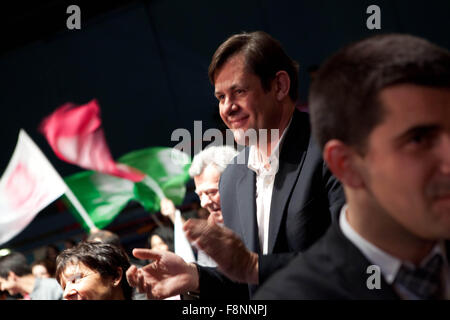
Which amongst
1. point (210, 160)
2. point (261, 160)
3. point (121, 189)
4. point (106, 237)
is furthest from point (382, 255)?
point (121, 189)

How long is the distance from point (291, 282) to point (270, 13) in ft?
22.4

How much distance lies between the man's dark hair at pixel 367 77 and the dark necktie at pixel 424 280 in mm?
235

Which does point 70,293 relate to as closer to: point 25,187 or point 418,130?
point 418,130

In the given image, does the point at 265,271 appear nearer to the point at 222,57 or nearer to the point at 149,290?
the point at 149,290

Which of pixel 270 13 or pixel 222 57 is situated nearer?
pixel 222 57

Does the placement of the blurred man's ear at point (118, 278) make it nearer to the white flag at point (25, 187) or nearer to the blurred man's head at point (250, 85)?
the blurred man's head at point (250, 85)

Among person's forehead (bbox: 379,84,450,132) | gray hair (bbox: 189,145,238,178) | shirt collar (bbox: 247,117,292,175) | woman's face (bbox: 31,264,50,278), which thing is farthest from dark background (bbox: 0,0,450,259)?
person's forehead (bbox: 379,84,450,132)

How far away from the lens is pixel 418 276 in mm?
995

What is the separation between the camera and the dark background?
739 centimetres

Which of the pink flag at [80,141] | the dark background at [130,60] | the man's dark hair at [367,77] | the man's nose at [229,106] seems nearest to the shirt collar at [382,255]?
the man's dark hair at [367,77]

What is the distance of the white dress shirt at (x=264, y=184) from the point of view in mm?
1750

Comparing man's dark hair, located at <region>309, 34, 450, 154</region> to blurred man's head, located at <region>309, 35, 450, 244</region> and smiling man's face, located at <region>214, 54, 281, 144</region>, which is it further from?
smiling man's face, located at <region>214, 54, 281, 144</region>

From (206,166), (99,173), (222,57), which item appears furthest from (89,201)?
(222,57)
